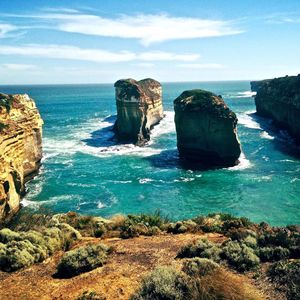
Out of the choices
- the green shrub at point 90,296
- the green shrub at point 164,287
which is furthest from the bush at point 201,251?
the green shrub at point 90,296

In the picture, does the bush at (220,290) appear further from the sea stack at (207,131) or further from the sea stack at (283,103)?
the sea stack at (283,103)

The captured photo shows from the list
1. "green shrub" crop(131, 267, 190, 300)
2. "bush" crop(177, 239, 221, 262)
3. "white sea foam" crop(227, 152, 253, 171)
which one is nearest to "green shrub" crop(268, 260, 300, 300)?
"bush" crop(177, 239, 221, 262)

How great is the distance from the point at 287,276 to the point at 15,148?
102ft

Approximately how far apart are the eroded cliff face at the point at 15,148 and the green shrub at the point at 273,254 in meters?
23.4

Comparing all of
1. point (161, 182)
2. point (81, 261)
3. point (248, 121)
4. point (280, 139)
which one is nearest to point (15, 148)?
point (161, 182)

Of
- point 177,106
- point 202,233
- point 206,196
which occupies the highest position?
point 177,106

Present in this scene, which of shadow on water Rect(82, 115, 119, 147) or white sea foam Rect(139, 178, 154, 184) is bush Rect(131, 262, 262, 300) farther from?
shadow on water Rect(82, 115, 119, 147)

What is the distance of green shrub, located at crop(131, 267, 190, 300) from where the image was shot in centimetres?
1231

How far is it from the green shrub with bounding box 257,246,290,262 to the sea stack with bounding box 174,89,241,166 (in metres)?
41.1

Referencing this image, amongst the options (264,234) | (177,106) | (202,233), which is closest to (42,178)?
(177,106)

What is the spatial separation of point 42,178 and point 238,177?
2496 centimetres

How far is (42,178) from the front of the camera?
51.2 meters

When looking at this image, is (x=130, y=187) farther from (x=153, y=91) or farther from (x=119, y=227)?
(x=153, y=91)

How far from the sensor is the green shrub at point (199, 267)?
13.9m
